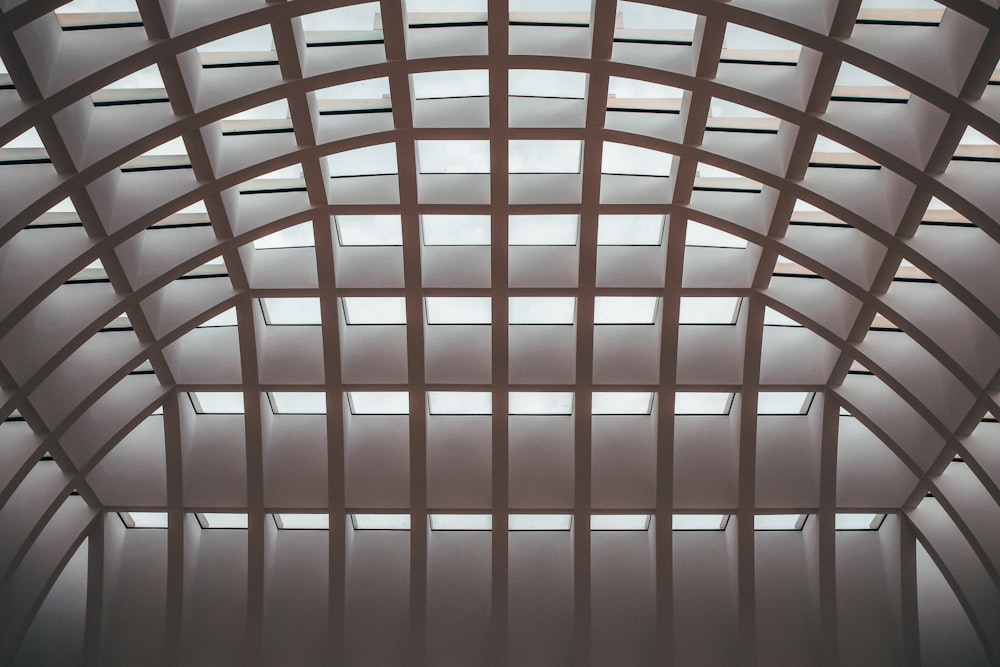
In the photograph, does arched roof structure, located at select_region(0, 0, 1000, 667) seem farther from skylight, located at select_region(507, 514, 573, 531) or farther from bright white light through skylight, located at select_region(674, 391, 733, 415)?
skylight, located at select_region(507, 514, 573, 531)

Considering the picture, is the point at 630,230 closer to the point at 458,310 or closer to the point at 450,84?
the point at 458,310

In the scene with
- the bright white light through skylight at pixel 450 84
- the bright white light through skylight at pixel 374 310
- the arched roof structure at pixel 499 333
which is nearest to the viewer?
the arched roof structure at pixel 499 333

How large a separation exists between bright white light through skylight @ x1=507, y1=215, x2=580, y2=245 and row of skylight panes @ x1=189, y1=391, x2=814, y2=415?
19.1 feet

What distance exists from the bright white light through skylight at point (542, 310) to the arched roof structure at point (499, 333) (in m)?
0.29

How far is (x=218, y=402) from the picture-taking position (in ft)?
116

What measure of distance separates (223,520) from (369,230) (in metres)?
13.3

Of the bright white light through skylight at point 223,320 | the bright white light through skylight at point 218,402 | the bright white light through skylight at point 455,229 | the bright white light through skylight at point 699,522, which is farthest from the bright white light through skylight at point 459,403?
the bright white light through skylight at point 699,522

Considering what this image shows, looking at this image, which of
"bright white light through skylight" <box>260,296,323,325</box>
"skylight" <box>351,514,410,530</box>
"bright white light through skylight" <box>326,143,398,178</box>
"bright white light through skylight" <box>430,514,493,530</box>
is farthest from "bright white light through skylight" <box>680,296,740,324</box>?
"skylight" <box>351,514,410,530</box>

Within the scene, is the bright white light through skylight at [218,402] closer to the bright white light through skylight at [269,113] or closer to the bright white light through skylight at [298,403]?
the bright white light through skylight at [298,403]

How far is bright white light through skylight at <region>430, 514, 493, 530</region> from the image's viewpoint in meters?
36.9

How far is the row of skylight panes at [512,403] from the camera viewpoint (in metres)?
35.1

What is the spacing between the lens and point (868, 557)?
35938 millimetres

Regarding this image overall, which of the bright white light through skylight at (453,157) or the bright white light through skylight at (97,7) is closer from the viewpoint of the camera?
the bright white light through skylight at (97,7)

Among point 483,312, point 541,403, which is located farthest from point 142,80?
point 541,403
